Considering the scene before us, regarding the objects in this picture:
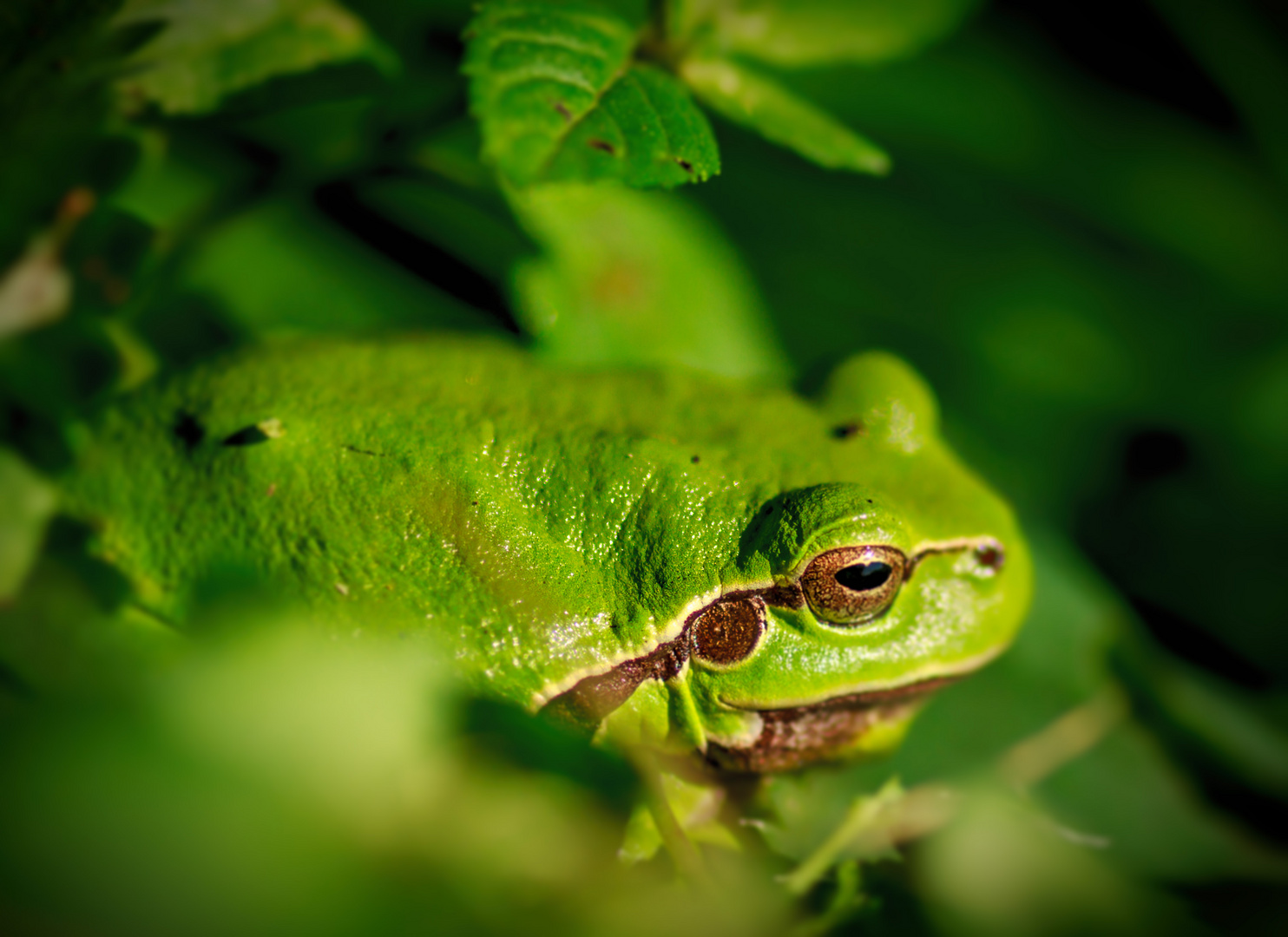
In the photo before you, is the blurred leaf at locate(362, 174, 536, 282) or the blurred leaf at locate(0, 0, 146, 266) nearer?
the blurred leaf at locate(0, 0, 146, 266)

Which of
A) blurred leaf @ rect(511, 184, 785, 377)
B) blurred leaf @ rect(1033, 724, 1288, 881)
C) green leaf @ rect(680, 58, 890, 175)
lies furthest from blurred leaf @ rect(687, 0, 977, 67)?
blurred leaf @ rect(1033, 724, 1288, 881)

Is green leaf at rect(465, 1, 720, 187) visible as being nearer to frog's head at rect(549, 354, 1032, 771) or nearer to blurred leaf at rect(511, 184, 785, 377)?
blurred leaf at rect(511, 184, 785, 377)

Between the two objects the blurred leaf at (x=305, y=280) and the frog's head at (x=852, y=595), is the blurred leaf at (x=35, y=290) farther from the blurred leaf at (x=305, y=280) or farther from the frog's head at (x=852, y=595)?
the frog's head at (x=852, y=595)

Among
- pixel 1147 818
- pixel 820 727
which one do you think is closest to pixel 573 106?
pixel 820 727

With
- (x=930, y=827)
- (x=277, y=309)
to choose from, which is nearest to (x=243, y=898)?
(x=277, y=309)

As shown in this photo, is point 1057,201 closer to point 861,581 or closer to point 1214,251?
point 1214,251

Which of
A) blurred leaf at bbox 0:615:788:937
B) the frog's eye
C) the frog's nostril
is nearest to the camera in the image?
blurred leaf at bbox 0:615:788:937

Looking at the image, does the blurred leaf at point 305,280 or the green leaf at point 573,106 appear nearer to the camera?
the green leaf at point 573,106

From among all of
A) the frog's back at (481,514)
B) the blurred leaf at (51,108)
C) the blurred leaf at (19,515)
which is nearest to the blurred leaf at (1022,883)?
the frog's back at (481,514)
